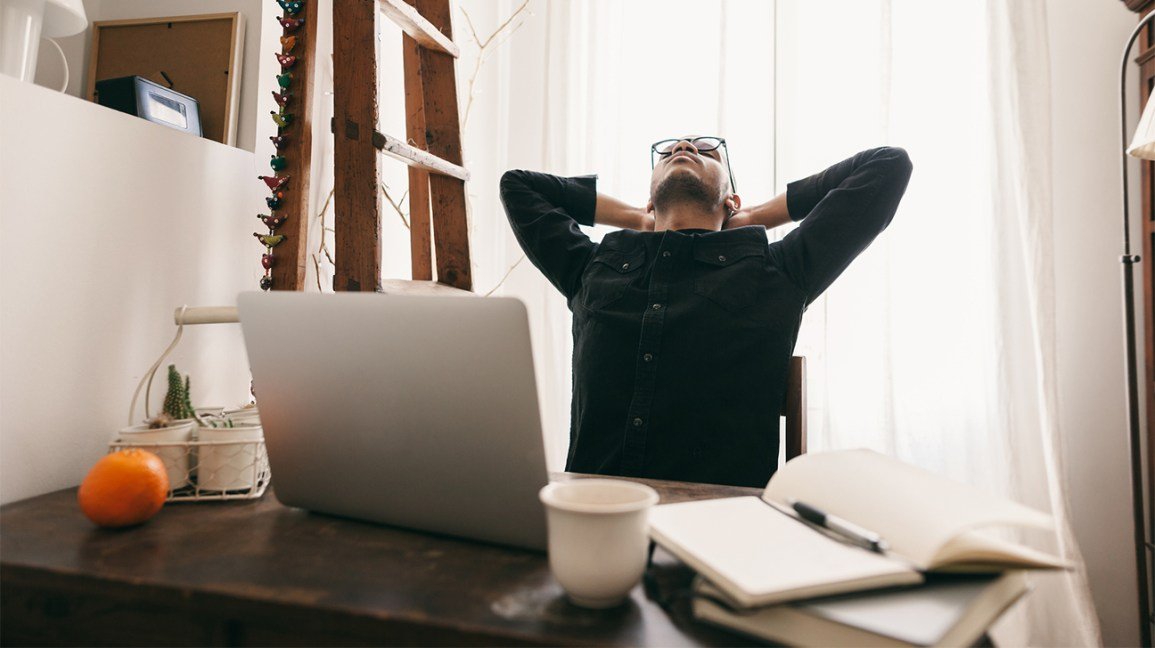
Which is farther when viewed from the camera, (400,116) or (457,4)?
(457,4)

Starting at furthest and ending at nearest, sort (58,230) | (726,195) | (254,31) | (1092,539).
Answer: (1092,539) → (726,195) → (254,31) → (58,230)

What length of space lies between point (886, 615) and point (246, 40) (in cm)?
142

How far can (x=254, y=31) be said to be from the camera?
4.17ft

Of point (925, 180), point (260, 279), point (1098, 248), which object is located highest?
point (925, 180)

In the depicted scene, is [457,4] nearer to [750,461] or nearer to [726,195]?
[726,195]

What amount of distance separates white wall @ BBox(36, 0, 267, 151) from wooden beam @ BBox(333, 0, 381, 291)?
193mm

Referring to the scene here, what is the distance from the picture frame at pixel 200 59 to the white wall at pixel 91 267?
0.09 metres

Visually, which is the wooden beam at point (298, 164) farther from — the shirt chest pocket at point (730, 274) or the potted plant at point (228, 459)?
the shirt chest pocket at point (730, 274)

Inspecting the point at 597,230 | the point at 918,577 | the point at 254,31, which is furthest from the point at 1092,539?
the point at 254,31

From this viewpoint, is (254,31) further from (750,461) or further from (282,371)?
(750,461)

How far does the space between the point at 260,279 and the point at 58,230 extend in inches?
15.3

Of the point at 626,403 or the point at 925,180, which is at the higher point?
the point at 925,180

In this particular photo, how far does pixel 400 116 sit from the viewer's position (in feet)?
6.37

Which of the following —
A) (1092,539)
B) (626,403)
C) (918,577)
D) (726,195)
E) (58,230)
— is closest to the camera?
(918,577)
